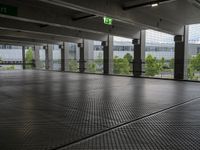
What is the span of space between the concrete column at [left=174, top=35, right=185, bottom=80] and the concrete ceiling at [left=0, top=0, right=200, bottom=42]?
0.48 m

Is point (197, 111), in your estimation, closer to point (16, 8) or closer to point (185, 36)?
point (16, 8)

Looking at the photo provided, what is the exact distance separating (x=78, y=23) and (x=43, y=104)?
683 centimetres

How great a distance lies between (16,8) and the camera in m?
8.58

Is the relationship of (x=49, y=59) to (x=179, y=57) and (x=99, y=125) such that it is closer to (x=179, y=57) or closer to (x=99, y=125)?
(x=179, y=57)

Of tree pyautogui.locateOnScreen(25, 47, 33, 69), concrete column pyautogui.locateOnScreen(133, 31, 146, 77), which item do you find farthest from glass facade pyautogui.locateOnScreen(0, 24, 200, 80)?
concrete column pyautogui.locateOnScreen(133, 31, 146, 77)

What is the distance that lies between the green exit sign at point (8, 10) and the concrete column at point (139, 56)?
8.47m

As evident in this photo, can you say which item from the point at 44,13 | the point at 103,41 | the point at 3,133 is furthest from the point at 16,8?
the point at 103,41

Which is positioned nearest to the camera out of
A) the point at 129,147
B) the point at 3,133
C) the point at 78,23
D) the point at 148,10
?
the point at 129,147

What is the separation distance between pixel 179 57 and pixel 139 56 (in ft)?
9.15

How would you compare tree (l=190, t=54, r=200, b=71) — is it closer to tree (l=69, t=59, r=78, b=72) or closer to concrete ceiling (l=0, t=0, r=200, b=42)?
concrete ceiling (l=0, t=0, r=200, b=42)

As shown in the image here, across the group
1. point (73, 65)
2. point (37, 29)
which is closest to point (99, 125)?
point (37, 29)

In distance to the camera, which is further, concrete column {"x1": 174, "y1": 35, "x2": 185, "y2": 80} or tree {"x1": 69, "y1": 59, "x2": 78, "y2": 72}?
tree {"x1": 69, "y1": 59, "x2": 78, "y2": 72}

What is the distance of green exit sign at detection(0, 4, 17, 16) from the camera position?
26.3ft

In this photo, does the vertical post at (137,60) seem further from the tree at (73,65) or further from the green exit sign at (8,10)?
the green exit sign at (8,10)
